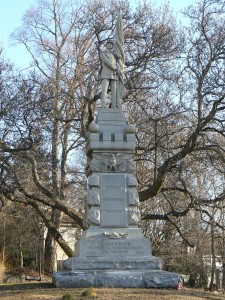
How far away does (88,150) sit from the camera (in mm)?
15711

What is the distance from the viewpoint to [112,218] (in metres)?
Result: 14.8

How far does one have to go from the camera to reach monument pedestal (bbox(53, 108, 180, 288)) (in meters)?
13.4

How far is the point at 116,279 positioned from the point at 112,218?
6.43 ft

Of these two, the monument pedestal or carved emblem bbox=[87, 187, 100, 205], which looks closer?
the monument pedestal

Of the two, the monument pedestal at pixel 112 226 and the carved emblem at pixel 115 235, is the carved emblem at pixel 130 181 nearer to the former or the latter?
the monument pedestal at pixel 112 226

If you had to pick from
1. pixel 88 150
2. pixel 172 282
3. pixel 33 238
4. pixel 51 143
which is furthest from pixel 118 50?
pixel 33 238

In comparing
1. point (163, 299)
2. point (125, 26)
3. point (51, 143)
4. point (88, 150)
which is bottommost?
point (163, 299)

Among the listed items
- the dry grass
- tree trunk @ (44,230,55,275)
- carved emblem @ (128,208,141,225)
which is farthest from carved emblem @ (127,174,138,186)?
tree trunk @ (44,230,55,275)

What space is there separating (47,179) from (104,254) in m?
10.9

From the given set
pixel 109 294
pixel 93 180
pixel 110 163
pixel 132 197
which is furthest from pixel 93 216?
pixel 109 294

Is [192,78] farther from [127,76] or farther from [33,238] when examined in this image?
[33,238]

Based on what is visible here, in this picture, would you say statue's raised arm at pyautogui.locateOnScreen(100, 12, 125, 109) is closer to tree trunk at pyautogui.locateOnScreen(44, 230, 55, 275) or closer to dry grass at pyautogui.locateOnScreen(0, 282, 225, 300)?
dry grass at pyautogui.locateOnScreen(0, 282, 225, 300)

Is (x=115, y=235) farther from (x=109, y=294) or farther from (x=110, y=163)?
(x=109, y=294)

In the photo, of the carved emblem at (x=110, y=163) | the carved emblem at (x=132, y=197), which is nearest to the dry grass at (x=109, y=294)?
the carved emblem at (x=132, y=197)
